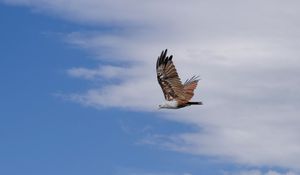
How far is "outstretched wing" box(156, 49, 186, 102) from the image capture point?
31.0 m

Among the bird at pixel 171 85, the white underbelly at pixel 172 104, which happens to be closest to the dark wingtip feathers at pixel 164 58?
the bird at pixel 171 85

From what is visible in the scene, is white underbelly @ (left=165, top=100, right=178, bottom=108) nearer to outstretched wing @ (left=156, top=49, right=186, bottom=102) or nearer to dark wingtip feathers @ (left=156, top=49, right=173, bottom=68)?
outstretched wing @ (left=156, top=49, right=186, bottom=102)

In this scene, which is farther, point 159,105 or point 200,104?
point 159,105

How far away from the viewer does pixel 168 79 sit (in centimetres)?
3191

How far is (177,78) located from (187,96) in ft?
4.82

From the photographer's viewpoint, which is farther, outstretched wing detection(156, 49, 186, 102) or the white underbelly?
the white underbelly

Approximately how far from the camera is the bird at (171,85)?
31062 mm

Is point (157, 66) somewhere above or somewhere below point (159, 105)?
above

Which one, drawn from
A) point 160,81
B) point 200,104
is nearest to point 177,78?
point 160,81

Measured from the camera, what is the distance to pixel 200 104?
29.2m

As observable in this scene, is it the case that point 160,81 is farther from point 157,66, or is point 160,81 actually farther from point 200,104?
point 200,104

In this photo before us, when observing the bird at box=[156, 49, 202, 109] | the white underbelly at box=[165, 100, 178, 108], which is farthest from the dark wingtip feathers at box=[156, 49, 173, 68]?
the white underbelly at box=[165, 100, 178, 108]

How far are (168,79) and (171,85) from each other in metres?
0.50

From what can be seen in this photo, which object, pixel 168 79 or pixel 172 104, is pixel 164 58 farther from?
pixel 172 104
